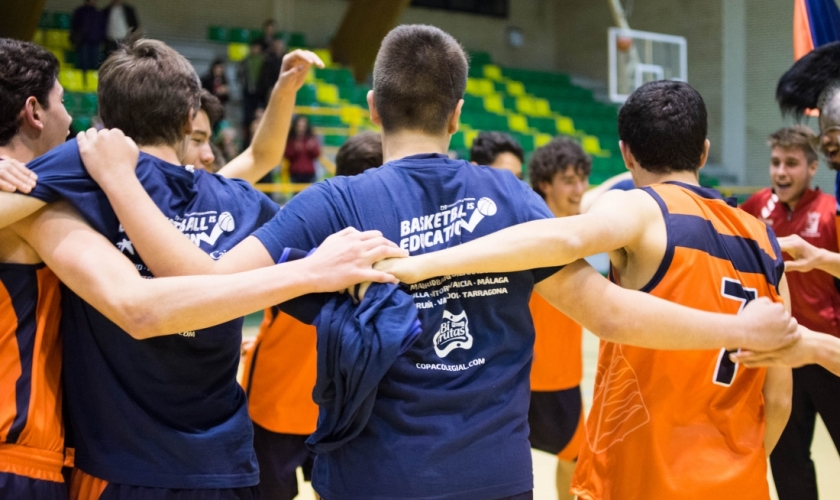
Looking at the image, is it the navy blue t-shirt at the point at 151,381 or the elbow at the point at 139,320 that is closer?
the elbow at the point at 139,320

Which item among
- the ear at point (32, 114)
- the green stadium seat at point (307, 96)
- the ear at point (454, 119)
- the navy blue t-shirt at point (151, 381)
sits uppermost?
the green stadium seat at point (307, 96)

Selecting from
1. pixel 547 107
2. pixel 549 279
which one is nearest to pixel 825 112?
pixel 549 279

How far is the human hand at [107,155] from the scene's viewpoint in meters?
2.00

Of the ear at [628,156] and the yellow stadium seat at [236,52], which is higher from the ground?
the yellow stadium seat at [236,52]

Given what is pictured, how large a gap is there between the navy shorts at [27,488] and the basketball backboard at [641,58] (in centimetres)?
1369

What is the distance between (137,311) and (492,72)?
17842mm

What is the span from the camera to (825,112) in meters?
3.19

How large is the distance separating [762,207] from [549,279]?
3.09 metres

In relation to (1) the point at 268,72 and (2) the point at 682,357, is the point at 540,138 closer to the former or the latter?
(1) the point at 268,72

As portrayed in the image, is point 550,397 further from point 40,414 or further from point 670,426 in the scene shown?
point 40,414

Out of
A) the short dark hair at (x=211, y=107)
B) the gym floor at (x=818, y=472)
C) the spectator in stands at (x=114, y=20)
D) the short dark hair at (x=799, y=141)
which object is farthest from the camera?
the spectator in stands at (x=114, y=20)

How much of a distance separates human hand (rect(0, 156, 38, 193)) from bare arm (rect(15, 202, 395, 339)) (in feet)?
0.67

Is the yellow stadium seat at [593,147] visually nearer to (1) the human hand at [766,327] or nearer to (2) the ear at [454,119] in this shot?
(1) the human hand at [766,327]

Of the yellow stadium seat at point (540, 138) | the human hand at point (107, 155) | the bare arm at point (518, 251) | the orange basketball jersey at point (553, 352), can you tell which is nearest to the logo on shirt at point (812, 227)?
the orange basketball jersey at point (553, 352)
